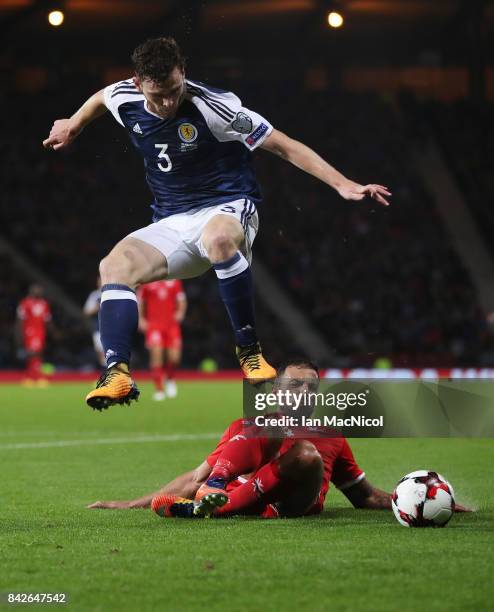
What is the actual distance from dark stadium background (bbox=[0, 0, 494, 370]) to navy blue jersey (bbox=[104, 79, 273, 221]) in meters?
14.3

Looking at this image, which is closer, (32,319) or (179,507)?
(179,507)

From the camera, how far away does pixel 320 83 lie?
30344mm

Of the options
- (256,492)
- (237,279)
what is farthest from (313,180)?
(256,492)

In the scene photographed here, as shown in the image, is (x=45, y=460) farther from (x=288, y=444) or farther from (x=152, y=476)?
(x=288, y=444)

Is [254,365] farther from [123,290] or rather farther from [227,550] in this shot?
[227,550]

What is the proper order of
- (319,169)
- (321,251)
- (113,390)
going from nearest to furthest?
(113,390) < (319,169) < (321,251)

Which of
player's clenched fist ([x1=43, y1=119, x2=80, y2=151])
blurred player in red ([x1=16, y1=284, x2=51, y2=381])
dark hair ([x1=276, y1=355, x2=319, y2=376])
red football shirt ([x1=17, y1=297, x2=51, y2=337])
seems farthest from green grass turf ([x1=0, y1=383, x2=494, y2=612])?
red football shirt ([x1=17, y1=297, x2=51, y2=337])

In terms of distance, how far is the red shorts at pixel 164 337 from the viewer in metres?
18.2

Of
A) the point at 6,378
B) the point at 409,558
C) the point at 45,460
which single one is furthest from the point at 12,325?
the point at 409,558

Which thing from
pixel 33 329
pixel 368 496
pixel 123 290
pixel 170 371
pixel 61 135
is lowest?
pixel 368 496

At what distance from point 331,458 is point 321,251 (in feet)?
61.9

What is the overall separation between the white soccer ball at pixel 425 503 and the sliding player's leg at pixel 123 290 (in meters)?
1.49

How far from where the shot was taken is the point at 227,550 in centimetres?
504

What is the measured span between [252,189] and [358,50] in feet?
80.4
